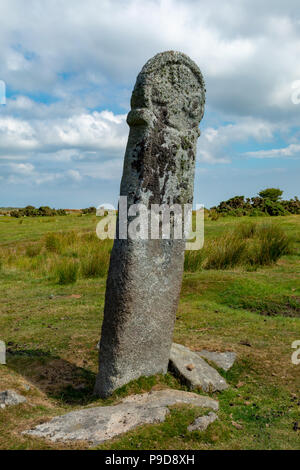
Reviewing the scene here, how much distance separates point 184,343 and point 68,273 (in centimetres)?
620

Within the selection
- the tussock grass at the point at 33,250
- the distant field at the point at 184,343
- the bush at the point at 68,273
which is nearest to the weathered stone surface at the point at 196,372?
the distant field at the point at 184,343

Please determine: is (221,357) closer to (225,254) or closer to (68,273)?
(68,273)

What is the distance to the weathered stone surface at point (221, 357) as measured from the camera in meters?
6.97

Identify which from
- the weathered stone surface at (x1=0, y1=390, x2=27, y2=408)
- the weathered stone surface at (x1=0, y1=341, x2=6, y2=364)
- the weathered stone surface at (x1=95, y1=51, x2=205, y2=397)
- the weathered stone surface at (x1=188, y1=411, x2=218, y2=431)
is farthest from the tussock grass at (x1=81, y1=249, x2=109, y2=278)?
the weathered stone surface at (x1=188, y1=411, x2=218, y2=431)

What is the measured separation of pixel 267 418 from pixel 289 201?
3048 centimetres

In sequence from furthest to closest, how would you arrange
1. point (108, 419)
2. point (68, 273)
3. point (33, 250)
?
point (33, 250) → point (68, 273) → point (108, 419)

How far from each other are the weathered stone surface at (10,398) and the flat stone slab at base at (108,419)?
703 millimetres

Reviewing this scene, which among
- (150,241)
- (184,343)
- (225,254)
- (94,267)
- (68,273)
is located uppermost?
(150,241)

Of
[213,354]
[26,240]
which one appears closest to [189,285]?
[213,354]

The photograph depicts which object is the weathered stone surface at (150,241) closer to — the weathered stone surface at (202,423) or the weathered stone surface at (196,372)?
the weathered stone surface at (196,372)

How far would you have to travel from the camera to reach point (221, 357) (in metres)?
7.16

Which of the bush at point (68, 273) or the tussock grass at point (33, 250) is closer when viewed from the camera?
the bush at point (68, 273)

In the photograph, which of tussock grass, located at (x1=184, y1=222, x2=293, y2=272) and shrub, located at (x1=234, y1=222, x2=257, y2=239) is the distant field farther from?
shrub, located at (x1=234, y1=222, x2=257, y2=239)

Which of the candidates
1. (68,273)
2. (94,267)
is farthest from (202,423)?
(94,267)
